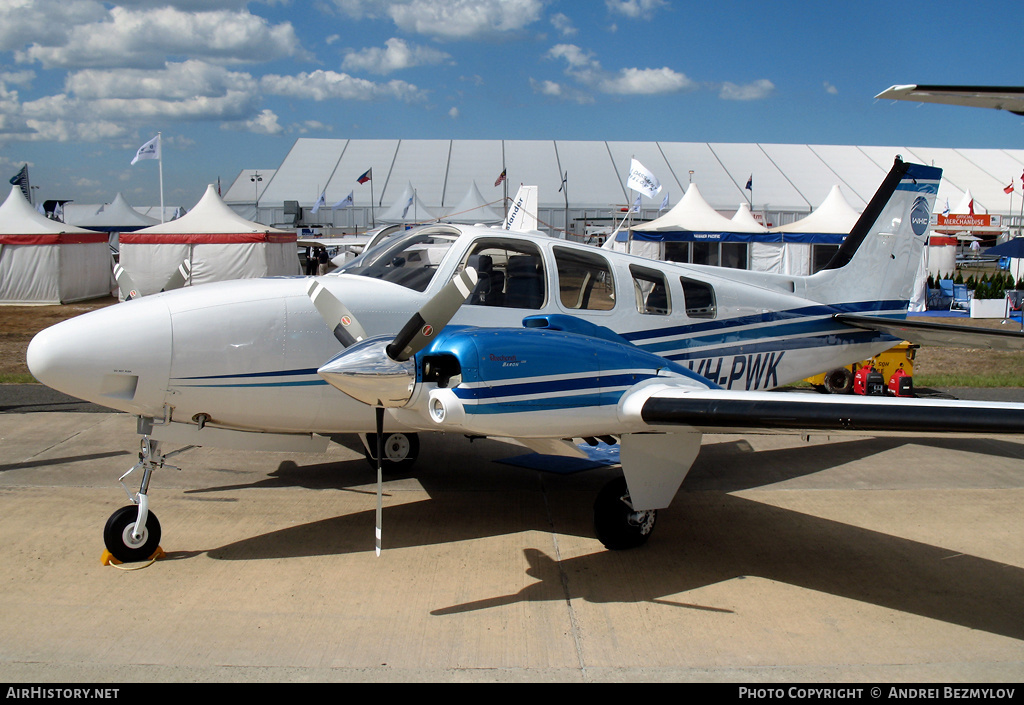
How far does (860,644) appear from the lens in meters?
4.66

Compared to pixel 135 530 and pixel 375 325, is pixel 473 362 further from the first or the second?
pixel 135 530

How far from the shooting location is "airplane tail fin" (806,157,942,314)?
8.70 m

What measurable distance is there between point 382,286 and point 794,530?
4.24 m

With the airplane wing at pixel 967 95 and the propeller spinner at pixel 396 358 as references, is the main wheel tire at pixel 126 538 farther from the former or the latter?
the airplane wing at pixel 967 95

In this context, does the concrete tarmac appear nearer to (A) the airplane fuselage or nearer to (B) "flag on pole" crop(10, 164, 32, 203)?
(A) the airplane fuselage

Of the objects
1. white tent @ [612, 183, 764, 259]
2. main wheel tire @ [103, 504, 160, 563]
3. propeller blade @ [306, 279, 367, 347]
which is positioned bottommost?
main wheel tire @ [103, 504, 160, 563]

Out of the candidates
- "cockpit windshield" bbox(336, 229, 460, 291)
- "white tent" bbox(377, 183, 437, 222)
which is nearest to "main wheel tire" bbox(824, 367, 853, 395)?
"cockpit windshield" bbox(336, 229, 460, 291)

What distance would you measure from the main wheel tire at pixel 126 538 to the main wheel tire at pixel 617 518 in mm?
3474

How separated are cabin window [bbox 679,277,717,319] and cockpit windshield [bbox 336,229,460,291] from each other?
2.34 m

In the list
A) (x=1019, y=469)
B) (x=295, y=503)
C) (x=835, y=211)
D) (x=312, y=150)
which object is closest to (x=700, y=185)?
(x=835, y=211)

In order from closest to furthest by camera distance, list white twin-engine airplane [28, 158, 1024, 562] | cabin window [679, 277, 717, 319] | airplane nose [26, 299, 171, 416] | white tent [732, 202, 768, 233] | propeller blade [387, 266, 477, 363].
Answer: propeller blade [387, 266, 477, 363] → white twin-engine airplane [28, 158, 1024, 562] → airplane nose [26, 299, 171, 416] → cabin window [679, 277, 717, 319] → white tent [732, 202, 768, 233]

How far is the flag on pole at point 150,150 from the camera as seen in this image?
28.2 metres
